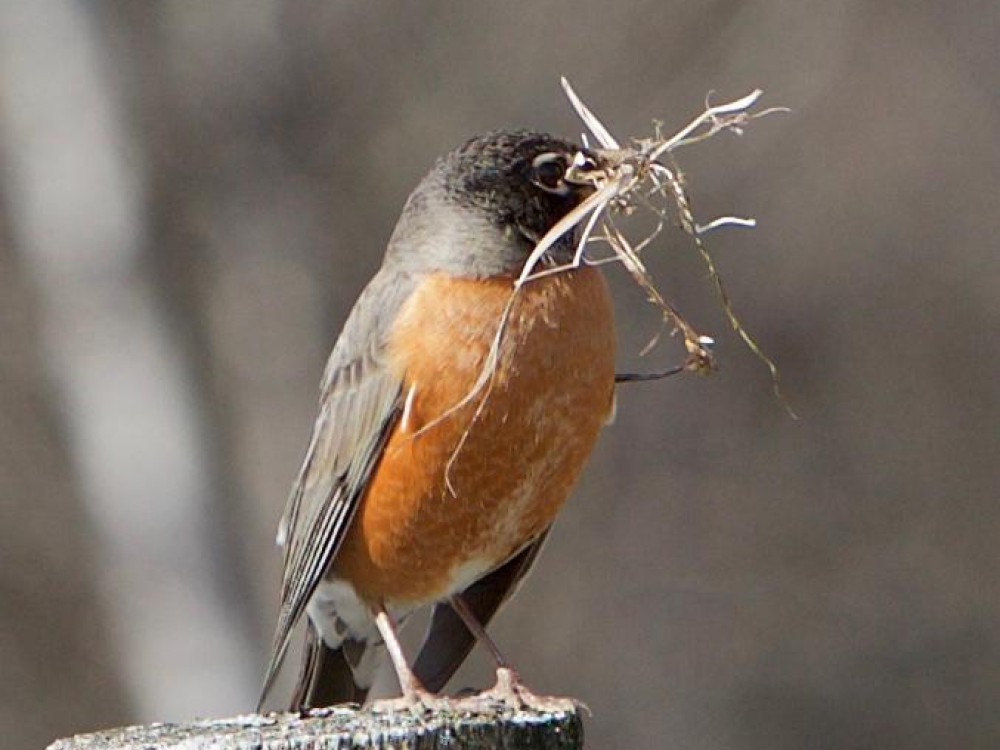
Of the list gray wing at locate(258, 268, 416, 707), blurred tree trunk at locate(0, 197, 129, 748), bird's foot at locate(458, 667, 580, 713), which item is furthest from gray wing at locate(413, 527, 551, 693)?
blurred tree trunk at locate(0, 197, 129, 748)

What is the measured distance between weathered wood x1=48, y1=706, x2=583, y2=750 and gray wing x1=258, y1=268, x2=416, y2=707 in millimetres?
1037

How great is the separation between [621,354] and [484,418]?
5181mm

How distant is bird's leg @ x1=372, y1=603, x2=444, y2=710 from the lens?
3.85m

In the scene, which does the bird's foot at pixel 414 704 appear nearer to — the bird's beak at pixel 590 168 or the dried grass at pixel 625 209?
the dried grass at pixel 625 209

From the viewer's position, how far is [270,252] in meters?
8.77

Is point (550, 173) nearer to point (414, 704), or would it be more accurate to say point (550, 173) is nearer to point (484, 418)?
point (484, 418)

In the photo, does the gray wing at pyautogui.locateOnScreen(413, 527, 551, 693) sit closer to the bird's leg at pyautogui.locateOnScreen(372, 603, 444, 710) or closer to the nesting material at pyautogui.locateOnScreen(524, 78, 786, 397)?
the bird's leg at pyautogui.locateOnScreen(372, 603, 444, 710)

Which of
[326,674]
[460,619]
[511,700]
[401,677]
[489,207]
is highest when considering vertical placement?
[489,207]

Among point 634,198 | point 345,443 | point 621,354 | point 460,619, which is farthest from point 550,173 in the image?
point 621,354

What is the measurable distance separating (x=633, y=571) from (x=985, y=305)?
2.41 meters

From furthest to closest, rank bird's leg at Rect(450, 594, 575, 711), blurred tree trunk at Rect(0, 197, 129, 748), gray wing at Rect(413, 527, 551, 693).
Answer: blurred tree trunk at Rect(0, 197, 129, 748)
gray wing at Rect(413, 527, 551, 693)
bird's leg at Rect(450, 594, 575, 711)

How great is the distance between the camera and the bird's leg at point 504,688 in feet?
12.1

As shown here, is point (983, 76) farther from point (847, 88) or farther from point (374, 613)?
point (374, 613)

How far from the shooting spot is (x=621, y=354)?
951 centimetres
